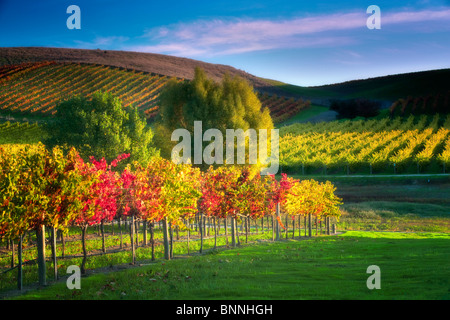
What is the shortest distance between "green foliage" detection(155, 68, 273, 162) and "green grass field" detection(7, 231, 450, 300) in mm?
31642

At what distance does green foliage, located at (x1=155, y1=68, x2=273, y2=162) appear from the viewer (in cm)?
5584

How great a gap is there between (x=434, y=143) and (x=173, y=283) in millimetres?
77178

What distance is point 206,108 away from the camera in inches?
2207

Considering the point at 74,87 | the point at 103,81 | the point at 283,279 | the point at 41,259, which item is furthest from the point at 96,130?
the point at 103,81

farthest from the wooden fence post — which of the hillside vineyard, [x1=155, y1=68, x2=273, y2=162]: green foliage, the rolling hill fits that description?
the hillside vineyard

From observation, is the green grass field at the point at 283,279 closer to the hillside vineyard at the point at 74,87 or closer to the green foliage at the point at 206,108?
the green foliage at the point at 206,108

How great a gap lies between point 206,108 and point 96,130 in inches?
577

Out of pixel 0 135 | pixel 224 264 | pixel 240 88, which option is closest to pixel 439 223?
pixel 240 88

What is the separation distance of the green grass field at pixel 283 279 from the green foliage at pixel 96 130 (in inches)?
988

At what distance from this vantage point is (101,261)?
27797 mm

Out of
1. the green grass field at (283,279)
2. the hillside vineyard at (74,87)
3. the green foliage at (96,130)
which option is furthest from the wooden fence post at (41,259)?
the hillside vineyard at (74,87)

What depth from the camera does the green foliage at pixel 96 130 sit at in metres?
46.3

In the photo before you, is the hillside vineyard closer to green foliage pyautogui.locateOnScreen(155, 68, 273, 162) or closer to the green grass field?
green foliage pyautogui.locateOnScreen(155, 68, 273, 162)
